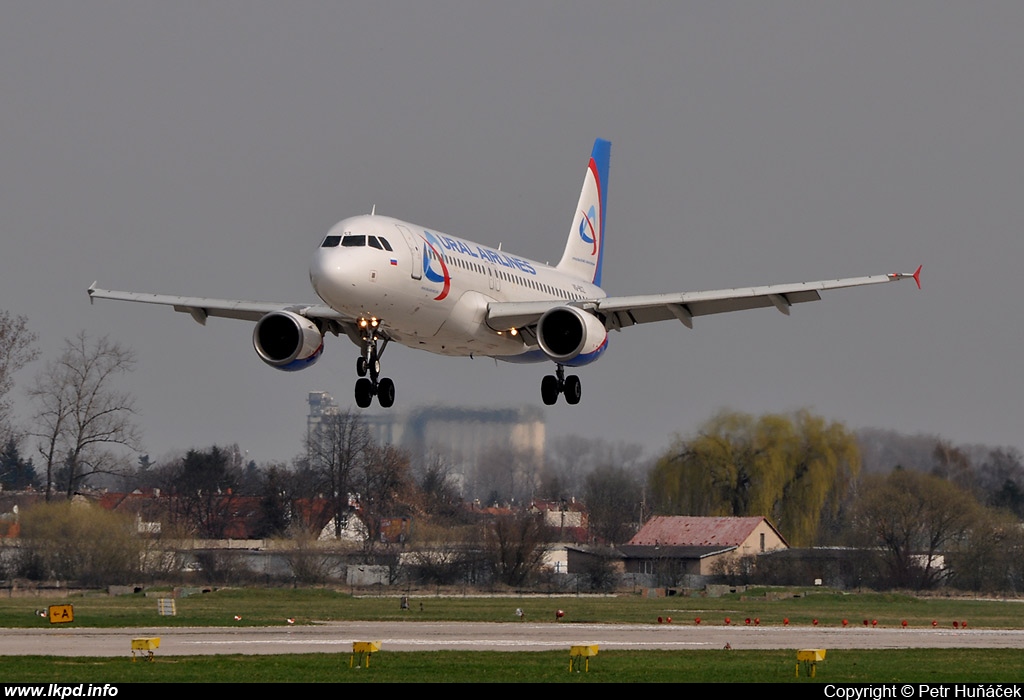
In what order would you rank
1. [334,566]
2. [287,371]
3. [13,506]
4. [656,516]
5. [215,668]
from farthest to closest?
[656,516] < [13,506] < [334,566] < [287,371] < [215,668]

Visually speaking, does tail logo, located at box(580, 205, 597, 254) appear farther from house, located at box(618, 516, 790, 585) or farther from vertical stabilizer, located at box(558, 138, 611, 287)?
house, located at box(618, 516, 790, 585)

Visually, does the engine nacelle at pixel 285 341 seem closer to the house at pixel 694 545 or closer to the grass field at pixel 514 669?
the grass field at pixel 514 669

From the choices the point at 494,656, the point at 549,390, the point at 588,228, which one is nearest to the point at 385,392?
the point at 549,390

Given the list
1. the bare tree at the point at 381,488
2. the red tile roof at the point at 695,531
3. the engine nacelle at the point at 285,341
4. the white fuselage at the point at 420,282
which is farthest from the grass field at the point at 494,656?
the bare tree at the point at 381,488

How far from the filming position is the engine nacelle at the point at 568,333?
42.1 metres

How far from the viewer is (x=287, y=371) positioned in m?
42.3

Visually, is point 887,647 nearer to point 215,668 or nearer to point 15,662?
point 215,668

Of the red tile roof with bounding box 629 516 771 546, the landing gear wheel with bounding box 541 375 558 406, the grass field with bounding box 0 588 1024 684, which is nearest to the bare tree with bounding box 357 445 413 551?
the grass field with bounding box 0 588 1024 684

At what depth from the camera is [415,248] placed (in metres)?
38.8

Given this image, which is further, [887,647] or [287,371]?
[887,647]

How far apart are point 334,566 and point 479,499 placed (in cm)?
1326

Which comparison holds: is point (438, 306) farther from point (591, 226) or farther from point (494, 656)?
point (591, 226)

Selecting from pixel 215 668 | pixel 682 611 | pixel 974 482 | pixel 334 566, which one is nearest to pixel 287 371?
pixel 215 668

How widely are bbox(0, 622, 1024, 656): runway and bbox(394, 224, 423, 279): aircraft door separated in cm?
1119
